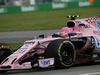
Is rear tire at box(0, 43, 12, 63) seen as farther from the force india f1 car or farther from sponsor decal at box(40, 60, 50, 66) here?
sponsor decal at box(40, 60, 50, 66)

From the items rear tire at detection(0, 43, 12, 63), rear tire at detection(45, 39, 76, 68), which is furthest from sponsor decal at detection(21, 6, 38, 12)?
rear tire at detection(45, 39, 76, 68)

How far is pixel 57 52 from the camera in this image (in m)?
8.15

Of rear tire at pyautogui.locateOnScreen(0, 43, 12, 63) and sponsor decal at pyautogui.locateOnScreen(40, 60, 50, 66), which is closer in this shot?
sponsor decal at pyautogui.locateOnScreen(40, 60, 50, 66)

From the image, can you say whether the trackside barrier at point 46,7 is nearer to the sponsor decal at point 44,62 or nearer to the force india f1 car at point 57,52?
the force india f1 car at point 57,52

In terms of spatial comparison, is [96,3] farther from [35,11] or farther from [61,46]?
[61,46]

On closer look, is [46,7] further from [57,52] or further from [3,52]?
[57,52]

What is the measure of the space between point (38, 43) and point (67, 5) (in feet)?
107

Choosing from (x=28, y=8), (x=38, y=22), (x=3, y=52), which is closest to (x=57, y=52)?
(x=3, y=52)

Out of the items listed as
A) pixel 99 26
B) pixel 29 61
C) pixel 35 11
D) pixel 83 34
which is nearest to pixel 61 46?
pixel 29 61

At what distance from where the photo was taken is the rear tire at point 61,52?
26.8 feet

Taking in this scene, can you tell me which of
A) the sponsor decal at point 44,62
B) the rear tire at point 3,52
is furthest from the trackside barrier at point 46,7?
the sponsor decal at point 44,62

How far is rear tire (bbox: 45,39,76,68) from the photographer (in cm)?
817

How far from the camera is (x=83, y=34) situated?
31.8ft

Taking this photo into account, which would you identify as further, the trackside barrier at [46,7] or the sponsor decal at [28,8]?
the trackside barrier at [46,7]
